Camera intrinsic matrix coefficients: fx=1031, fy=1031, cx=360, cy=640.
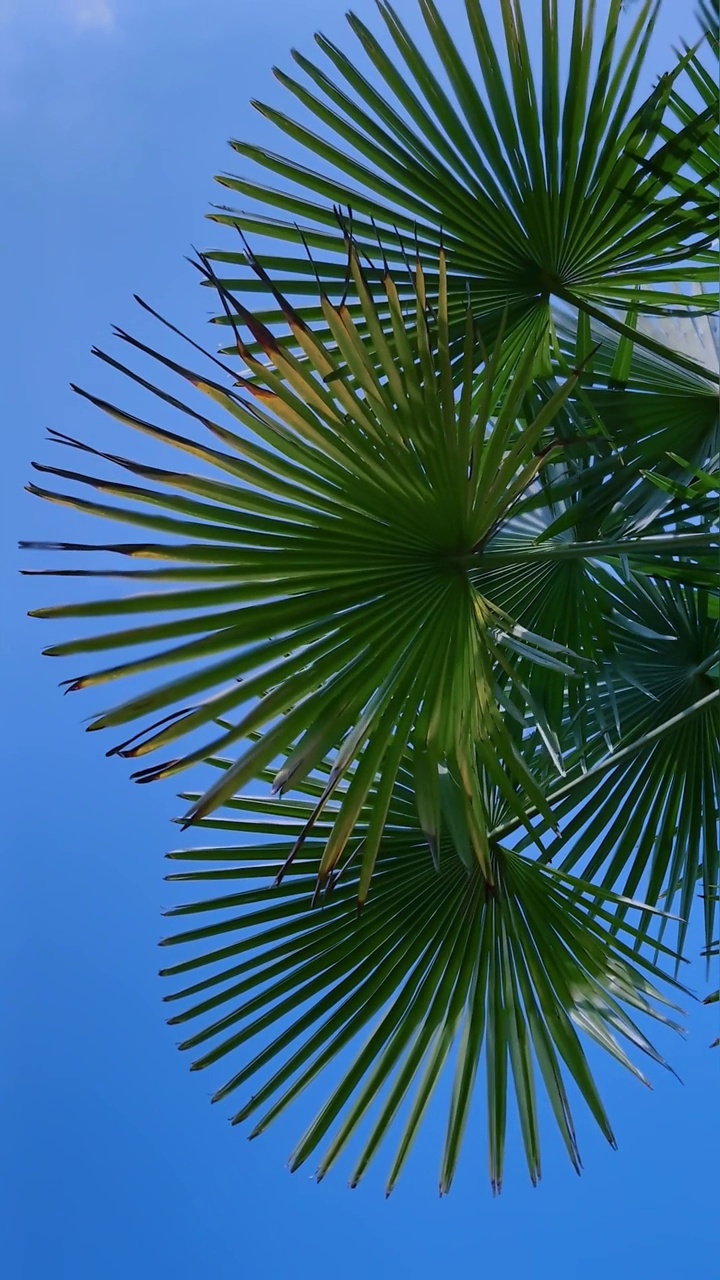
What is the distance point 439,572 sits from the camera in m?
1.52

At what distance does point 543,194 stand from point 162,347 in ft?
12.2

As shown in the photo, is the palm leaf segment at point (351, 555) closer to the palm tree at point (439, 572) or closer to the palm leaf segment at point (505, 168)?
the palm tree at point (439, 572)

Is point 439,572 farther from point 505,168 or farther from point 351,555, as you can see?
point 505,168

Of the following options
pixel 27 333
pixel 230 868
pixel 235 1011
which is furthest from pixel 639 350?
pixel 27 333

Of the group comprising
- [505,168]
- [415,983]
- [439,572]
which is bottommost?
→ [415,983]

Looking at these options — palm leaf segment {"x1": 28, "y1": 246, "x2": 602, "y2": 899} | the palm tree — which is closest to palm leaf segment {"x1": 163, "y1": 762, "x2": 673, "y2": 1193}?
the palm tree

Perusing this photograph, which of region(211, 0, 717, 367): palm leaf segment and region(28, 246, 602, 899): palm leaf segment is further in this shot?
region(211, 0, 717, 367): palm leaf segment

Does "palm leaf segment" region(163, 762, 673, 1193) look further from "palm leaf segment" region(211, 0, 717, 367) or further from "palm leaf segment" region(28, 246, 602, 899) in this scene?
"palm leaf segment" region(211, 0, 717, 367)

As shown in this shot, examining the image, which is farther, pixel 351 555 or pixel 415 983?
pixel 415 983

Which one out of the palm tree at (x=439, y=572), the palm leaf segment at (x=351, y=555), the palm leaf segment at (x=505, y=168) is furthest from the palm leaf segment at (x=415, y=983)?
the palm leaf segment at (x=505, y=168)

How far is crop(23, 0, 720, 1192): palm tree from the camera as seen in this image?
1.35 metres

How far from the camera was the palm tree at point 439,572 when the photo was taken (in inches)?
53.3

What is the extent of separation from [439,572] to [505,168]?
0.78 meters

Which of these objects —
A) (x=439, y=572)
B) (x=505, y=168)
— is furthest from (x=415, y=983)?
(x=505, y=168)
